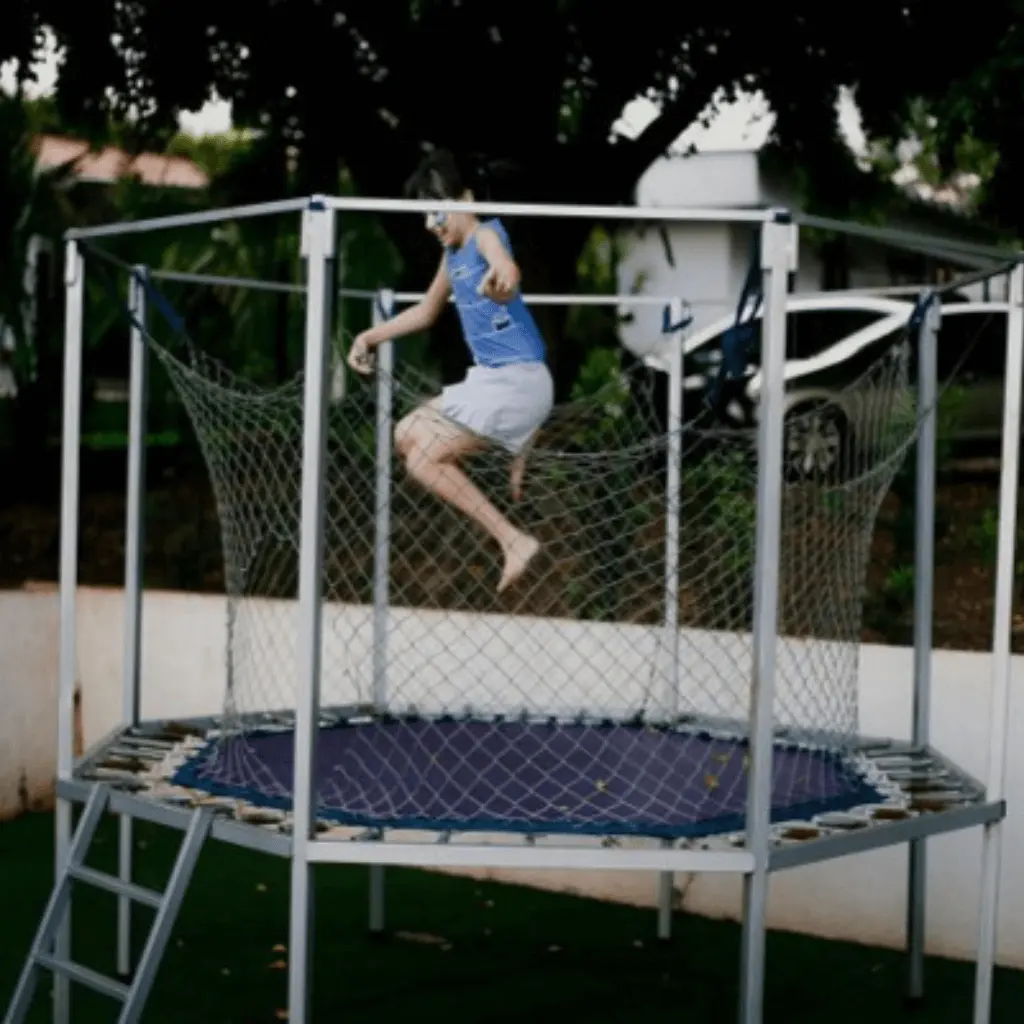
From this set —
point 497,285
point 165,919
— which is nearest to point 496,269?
point 497,285

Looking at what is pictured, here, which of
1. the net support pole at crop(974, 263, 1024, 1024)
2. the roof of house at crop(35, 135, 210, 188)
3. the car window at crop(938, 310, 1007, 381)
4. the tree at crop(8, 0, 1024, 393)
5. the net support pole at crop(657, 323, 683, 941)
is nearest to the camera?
the net support pole at crop(974, 263, 1024, 1024)

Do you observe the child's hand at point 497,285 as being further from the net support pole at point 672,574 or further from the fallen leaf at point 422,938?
the fallen leaf at point 422,938

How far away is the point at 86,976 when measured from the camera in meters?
3.71

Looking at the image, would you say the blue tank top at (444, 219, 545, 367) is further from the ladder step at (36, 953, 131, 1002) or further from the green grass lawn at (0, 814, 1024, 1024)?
the ladder step at (36, 953, 131, 1002)

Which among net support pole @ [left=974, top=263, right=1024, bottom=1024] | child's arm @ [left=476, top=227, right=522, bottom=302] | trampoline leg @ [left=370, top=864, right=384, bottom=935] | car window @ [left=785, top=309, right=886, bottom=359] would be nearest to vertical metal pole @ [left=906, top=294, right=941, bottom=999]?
net support pole @ [left=974, top=263, right=1024, bottom=1024]

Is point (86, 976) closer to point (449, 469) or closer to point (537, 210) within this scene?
point (449, 469)

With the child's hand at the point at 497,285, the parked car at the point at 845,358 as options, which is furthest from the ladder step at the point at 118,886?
the parked car at the point at 845,358

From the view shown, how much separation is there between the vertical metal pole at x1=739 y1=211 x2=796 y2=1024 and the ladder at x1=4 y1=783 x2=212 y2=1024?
100cm

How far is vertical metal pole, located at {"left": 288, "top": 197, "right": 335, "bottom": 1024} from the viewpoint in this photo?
3430 millimetres

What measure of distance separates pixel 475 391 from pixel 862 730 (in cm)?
145

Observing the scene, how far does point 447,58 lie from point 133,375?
13.4ft

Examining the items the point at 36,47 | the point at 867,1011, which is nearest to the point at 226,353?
the point at 36,47

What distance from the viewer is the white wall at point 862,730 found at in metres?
4.91

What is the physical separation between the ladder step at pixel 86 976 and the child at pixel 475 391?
1.27 meters
